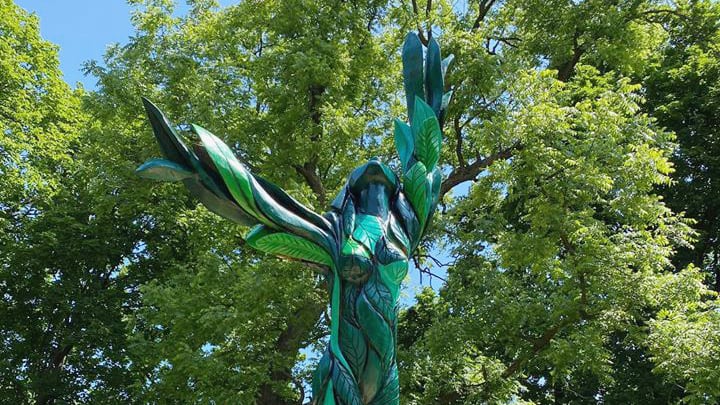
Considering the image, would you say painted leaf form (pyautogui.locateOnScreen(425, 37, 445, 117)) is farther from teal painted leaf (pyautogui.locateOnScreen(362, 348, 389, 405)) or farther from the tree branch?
the tree branch

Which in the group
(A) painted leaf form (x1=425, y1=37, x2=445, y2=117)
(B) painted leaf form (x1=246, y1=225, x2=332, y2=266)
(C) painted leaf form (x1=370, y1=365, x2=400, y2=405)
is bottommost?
(C) painted leaf form (x1=370, y1=365, x2=400, y2=405)

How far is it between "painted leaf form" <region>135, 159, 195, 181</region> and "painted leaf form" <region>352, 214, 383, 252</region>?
1.18 m

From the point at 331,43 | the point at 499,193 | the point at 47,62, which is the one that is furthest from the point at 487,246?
the point at 47,62

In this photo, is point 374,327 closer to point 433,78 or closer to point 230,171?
point 230,171

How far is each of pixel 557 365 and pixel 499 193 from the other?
9.29 feet

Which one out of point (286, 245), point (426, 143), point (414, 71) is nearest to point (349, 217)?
point (286, 245)

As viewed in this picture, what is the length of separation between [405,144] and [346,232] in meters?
1.01

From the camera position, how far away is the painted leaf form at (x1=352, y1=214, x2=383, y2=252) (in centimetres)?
515

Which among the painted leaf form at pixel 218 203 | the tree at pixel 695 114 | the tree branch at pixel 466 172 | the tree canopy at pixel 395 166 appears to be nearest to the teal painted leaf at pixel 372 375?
the painted leaf form at pixel 218 203

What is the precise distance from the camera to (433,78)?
6.07 m

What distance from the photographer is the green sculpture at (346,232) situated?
15.6 feet

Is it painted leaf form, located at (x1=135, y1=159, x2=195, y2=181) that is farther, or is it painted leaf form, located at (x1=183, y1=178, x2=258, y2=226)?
painted leaf form, located at (x1=183, y1=178, x2=258, y2=226)

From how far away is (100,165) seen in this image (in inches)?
536

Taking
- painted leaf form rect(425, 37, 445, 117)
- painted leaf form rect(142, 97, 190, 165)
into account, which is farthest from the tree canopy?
painted leaf form rect(142, 97, 190, 165)
